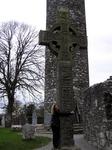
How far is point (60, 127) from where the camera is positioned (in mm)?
9766

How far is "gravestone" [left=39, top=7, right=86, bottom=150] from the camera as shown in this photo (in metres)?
Answer: 9.75

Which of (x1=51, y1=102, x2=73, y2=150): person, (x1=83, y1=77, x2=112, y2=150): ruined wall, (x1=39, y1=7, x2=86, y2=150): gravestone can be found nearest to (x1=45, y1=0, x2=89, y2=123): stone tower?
(x1=83, y1=77, x2=112, y2=150): ruined wall

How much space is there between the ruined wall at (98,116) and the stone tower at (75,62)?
11458 millimetres

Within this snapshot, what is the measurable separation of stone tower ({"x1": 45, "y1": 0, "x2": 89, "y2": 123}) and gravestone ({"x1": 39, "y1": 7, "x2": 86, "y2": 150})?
15.4 metres

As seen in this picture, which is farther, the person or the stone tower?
the stone tower

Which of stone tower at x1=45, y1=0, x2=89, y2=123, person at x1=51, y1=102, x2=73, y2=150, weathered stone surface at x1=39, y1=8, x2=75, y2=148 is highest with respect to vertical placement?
stone tower at x1=45, y1=0, x2=89, y2=123

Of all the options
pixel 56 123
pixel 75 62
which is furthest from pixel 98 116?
pixel 75 62

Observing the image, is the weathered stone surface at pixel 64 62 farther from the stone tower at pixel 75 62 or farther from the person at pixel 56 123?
the stone tower at pixel 75 62

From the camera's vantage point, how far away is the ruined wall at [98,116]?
11.7 m

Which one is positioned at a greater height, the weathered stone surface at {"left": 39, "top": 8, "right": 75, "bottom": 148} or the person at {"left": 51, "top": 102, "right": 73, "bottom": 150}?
the weathered stone surface at {"left": 39, "top": 8, "right": 75, "bottom": 148}

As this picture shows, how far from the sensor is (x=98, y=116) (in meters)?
12.8

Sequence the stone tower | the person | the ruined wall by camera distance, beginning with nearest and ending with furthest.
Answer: the person
the ruined wall
the stone tower

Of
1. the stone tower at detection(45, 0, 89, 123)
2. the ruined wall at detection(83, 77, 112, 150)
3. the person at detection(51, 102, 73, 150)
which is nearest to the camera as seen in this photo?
the person at detection(51, 102, 73, 150)

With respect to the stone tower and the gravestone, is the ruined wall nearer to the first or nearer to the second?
the gravestone
